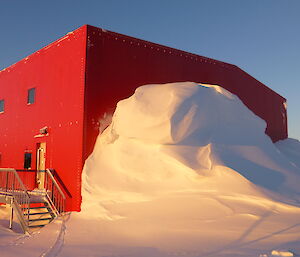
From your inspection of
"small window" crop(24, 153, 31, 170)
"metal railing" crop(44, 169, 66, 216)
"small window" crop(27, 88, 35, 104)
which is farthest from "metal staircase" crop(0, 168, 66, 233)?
"small window" crop(27, 88, 35, 104)

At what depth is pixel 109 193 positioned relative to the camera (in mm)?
10406

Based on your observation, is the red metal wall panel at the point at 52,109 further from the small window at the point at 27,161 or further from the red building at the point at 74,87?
the small window at the point at 27,161

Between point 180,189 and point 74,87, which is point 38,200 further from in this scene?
point 180,189

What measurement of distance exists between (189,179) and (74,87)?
565 centimetres

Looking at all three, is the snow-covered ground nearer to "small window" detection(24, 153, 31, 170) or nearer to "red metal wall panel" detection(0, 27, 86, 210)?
"red metal wall panel" detection(0, 27, 86, 210)

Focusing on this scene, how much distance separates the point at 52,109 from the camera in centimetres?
1369

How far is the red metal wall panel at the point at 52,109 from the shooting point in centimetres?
1216

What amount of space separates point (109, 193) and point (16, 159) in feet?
24.9

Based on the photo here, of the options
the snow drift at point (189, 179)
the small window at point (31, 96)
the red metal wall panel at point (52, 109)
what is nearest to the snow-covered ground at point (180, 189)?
the snow drift at point (189, 179)

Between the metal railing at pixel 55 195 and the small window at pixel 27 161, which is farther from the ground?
the small window at pixel 27 161

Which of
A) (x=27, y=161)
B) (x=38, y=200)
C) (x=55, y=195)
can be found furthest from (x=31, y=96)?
(x=38, y=200)

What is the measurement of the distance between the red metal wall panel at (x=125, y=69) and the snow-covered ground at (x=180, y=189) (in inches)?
39.4

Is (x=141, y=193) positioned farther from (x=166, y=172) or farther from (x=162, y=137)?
(x=162, y=137)

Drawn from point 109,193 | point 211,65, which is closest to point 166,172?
point 109,193
